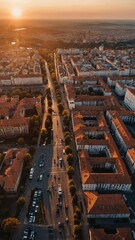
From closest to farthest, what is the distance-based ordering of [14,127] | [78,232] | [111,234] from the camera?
[111,234], [78,232], [14,127]

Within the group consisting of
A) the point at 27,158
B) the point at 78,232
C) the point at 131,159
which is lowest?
the point at 78,232

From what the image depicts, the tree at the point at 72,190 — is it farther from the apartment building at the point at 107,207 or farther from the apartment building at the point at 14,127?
the apartment building at the point at 14,127

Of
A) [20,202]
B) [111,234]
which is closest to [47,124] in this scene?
[20,202]

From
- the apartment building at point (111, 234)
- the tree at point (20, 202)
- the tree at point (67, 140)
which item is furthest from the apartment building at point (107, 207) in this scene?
the tree at point (67, 140)

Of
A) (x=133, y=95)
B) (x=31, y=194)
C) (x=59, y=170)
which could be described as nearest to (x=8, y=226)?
(x=31, y=194)

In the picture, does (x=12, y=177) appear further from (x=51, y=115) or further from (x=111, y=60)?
(x=111, y=60)

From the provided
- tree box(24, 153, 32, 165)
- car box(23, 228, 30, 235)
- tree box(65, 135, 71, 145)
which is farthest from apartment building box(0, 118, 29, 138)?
car box(23, 228, 30, 235)

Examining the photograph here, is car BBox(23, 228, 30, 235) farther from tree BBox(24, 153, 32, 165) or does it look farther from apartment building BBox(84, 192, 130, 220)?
tree BBox(24, 153, 32, 165)

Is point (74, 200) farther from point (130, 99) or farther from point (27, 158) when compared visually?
point (130, 99)

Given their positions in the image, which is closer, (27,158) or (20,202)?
(20,202)
